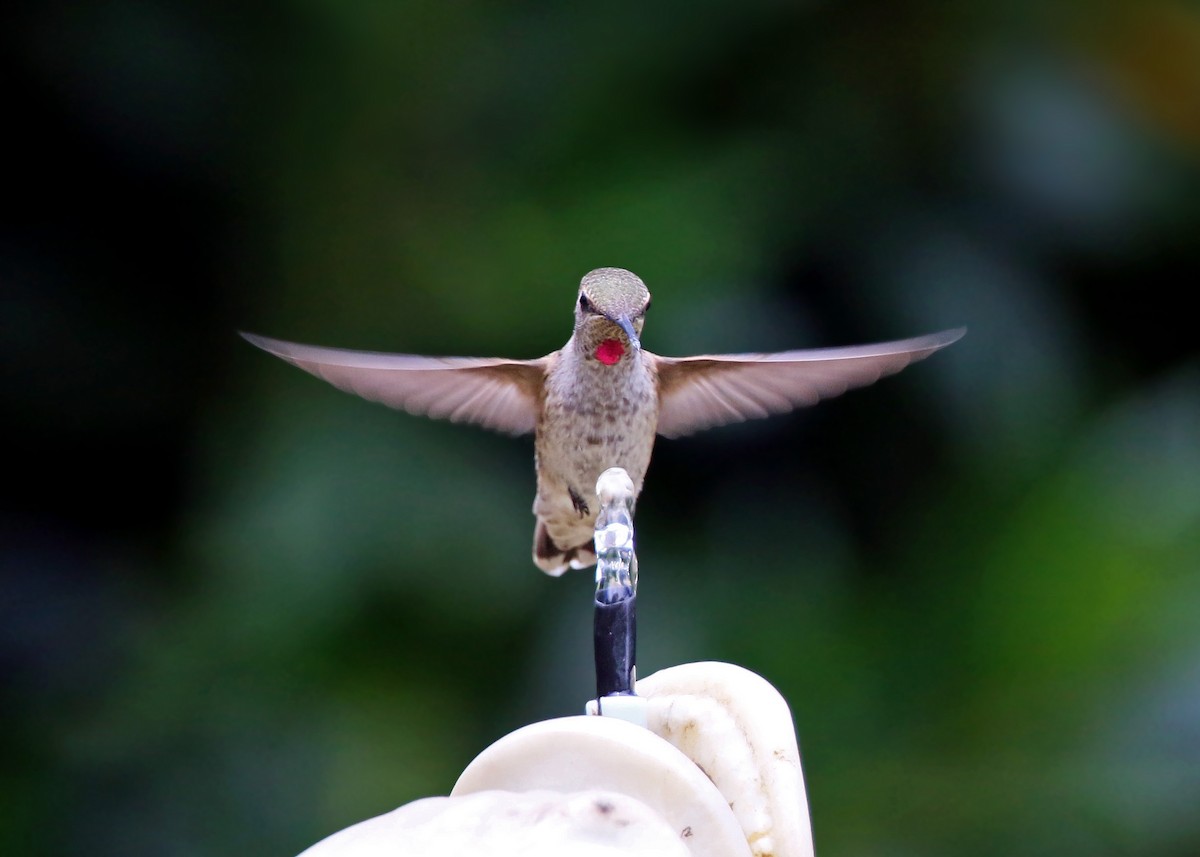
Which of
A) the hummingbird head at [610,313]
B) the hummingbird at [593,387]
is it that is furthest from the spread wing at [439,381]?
the hummingbird head at [610,313]

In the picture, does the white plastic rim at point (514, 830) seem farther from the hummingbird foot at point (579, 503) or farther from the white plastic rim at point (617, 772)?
the hummingbird foot at point (579, 503)

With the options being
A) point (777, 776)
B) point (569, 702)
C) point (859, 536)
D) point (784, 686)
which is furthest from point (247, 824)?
point (777, 776)

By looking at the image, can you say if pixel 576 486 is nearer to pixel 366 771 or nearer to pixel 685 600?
pixel 685 600

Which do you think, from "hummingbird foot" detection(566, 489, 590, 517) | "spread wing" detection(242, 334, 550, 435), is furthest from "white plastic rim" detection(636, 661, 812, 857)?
"hummingbird foot" detection(566, 489, 590, 517)

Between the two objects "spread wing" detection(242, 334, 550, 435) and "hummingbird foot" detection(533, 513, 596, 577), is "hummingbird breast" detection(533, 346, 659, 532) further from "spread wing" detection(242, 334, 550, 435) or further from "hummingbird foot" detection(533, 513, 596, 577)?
"hummingbird foot" detection(533, 513, 596, 577)

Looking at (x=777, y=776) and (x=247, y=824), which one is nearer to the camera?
(x=777, y=776)

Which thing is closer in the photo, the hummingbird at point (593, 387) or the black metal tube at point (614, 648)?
the black metal tube at point (614, 648)
